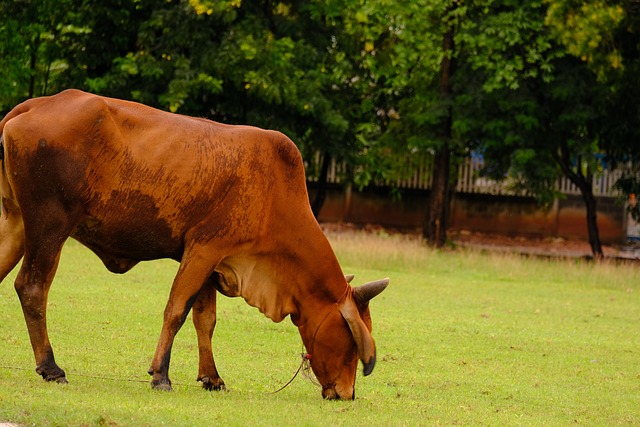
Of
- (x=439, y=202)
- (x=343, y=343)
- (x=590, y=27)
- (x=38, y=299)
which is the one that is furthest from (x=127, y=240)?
(x=439, y=202)

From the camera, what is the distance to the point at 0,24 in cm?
2939

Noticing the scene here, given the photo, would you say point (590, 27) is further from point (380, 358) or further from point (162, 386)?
point (162, 386)

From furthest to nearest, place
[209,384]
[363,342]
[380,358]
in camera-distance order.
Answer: [380,358], [209,384], [363,342]

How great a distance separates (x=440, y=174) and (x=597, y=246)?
4478 mm

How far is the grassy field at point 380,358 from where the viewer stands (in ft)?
29.0

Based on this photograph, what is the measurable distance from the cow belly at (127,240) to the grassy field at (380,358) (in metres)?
1.04

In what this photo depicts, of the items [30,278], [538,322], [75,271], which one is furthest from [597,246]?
[30,278]

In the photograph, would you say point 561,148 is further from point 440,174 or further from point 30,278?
point 30,278

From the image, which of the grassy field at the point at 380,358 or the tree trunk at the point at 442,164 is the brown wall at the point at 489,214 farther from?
the grassy field at the point at 380,358

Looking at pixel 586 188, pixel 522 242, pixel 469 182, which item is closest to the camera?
pixel 586 188

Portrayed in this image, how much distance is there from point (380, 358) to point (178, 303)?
453 centimetres

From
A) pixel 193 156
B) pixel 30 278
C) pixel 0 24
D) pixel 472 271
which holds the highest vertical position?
pixel 0 24

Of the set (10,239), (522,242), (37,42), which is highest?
(37,42)

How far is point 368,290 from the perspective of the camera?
9750mm
